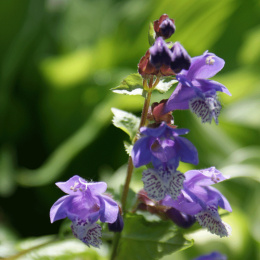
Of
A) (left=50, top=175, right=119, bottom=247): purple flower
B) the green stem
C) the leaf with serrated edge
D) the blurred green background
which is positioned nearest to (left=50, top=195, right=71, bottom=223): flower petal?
(left=50, top=175, right=119, bottom=247): purple flower

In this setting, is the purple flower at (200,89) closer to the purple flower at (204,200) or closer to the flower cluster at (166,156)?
the flower cluster at (166,156)

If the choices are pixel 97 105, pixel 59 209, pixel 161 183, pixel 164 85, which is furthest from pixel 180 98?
pixel 97 105

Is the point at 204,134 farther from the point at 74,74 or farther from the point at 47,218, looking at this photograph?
the point at 47,218

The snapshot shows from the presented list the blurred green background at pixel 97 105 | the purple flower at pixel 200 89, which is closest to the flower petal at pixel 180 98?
the purple flower at pixel 200 89

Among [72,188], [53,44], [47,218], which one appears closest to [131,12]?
[53,44]

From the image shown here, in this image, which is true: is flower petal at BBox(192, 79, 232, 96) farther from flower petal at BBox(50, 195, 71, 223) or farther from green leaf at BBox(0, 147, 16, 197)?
green leaf at BBox(0, 147, 16, 197)

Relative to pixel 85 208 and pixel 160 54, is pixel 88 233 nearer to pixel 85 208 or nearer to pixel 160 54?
pixel 85 208
